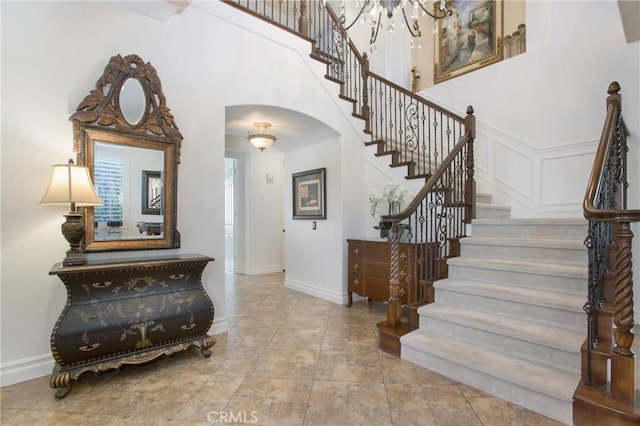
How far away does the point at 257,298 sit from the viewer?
4301 millimetres

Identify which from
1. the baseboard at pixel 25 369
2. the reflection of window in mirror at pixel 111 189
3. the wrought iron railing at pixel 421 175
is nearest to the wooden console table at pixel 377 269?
the wrought iron railing at pixel 421 175

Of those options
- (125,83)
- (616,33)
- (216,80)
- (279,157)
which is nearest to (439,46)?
(616,33)

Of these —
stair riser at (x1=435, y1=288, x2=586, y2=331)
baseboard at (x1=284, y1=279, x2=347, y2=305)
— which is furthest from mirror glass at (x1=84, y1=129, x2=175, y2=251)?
stair riser at (x1=435, y1=288, x2=586, y2=331)

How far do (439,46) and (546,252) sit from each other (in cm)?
415

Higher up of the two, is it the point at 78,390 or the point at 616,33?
the point at 616,33

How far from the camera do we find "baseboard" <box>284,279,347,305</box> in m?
4.11

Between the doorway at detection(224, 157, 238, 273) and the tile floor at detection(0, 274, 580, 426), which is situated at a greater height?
the doorway at detection(224, 157, 238, 273)

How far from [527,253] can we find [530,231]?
350 millimetres

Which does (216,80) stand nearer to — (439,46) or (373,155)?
(373,155)

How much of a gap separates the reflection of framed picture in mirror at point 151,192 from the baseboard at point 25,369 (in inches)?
50.7

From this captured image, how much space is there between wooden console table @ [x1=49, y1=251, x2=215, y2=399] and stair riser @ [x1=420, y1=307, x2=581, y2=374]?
192 cm

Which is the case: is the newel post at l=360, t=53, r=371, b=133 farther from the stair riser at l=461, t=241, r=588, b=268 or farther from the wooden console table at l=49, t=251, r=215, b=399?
the wooden console table at l=49, t=251, r=215, b=399

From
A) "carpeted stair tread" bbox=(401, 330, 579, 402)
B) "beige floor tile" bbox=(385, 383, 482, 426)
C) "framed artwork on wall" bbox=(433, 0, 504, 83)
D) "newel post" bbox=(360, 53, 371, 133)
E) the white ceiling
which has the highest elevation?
"framed artwork on wall" bbox=(433, 0, 504, 83)

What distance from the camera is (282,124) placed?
3.98 m
